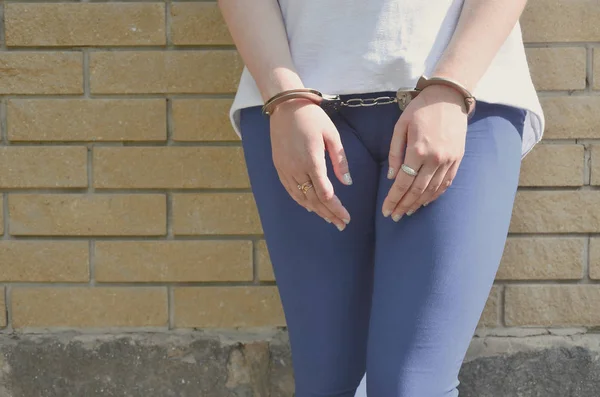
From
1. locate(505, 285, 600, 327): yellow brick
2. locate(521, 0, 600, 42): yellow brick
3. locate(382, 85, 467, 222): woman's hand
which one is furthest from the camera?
locate(505, 285, 600, 327): yellow brick

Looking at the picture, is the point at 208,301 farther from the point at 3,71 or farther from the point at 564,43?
the point at 564,43

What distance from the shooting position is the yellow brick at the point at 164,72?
2102mm

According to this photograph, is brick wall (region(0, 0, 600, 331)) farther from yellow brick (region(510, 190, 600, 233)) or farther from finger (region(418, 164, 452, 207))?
finger (region(418, 164, 452, 207))

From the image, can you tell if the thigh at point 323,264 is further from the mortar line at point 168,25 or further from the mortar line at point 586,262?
the mortar line at point 586,262

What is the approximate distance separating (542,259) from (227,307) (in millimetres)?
929

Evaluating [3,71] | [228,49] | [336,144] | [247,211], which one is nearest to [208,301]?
[247,211]

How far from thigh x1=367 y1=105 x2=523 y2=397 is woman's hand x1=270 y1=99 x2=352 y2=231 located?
0.32 ft

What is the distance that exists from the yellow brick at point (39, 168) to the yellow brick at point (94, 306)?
315 millimetres

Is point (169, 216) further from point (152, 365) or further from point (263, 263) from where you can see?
point (152, 365)

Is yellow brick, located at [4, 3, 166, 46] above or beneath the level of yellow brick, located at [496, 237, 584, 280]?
above

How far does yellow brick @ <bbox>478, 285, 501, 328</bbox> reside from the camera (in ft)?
7.07

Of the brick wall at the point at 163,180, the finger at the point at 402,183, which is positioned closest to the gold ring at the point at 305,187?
the finger at the point at 402,183

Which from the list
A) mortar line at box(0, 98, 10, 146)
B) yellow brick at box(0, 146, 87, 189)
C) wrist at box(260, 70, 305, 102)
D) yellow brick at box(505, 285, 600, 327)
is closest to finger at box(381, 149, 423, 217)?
wrist at box(260, 70, 305, 102)

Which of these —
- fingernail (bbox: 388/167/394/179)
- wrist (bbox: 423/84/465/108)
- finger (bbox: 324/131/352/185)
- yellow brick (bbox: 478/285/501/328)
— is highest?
wrist (bbox: 423/84/465/108)
